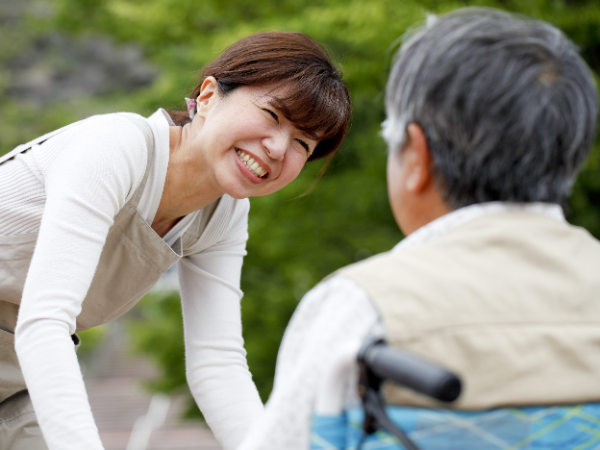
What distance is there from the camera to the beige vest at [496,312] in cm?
91

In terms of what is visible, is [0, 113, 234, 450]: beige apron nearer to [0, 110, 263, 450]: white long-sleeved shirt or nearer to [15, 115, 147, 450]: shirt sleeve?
[0, 110, 263, 450]: white long-sleeved shirt

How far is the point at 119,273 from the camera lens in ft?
5.92

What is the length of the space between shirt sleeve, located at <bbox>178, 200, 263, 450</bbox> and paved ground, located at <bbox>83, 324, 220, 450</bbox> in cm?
673

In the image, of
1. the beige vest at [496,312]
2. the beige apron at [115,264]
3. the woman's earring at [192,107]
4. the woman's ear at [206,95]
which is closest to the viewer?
the beige vest at [496,312]

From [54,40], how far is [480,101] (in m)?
21.6

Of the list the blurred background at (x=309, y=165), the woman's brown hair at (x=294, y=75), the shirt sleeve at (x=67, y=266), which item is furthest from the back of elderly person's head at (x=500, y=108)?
the blurred background at (x=309, y=165)

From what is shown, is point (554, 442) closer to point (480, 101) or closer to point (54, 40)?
point (480, 101)

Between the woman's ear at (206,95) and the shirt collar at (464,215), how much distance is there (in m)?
0.87

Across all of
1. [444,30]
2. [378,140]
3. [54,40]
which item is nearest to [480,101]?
[444,30]

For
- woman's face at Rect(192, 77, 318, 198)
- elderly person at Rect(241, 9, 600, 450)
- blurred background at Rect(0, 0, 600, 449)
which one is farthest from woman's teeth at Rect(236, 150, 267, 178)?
blurred background at Rect(0, 0, 600, 449)

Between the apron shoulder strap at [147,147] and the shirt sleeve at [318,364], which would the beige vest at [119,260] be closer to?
the apron shoulder strap at [147,147]

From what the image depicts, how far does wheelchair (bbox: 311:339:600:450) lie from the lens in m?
0.90

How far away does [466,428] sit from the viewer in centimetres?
92


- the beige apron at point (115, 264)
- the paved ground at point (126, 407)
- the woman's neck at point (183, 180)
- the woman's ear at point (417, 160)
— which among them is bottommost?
the paved ground at point (126, 407)
